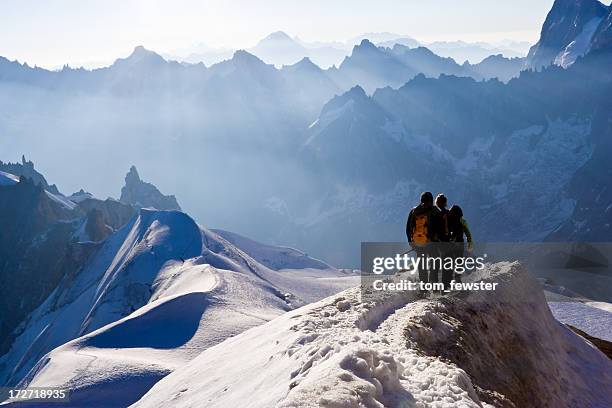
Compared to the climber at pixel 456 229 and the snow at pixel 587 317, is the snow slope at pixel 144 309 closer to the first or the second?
the climber at pixel 456 229

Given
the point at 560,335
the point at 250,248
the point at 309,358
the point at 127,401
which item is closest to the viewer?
the point at 309,358

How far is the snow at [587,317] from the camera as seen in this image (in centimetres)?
3225

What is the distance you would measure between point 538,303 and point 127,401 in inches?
589

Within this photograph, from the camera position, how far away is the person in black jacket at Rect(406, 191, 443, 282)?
1495 cm

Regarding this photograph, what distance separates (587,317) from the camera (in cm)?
3538

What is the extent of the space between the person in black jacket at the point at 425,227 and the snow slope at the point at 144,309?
1382cm

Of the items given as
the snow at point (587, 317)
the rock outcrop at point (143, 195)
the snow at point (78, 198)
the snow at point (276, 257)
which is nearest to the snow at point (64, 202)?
the snow at point (78, 198)

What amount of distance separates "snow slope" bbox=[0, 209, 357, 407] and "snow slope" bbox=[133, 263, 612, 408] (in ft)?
37.4

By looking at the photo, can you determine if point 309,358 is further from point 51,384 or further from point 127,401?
point 51,384

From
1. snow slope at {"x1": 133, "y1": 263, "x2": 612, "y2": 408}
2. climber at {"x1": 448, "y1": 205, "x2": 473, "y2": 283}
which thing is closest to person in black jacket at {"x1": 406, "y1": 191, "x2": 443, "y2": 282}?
climber at {"x1": 448, "y1": 205, "x2": 473, "y2": 283}

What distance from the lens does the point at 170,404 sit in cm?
1397

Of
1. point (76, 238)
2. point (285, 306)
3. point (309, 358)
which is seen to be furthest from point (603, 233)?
point (309, 358)

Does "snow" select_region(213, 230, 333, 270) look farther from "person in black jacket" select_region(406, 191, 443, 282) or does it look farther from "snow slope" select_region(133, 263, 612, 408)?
"person in black jacket" select_region(406, 191, 443, 282)

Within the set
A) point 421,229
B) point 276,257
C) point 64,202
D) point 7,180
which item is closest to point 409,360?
point 421,229
